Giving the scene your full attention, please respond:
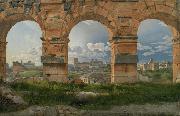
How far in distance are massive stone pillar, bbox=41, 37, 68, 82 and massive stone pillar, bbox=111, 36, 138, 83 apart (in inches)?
86.1

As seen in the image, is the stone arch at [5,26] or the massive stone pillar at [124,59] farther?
the stone arch at [5,26]

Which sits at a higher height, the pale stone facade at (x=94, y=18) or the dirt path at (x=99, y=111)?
the pale stone facade at (x=94, y=18)

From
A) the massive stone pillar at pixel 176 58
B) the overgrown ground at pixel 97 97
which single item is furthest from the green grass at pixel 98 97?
the massive stone pillar at pixel 176 58

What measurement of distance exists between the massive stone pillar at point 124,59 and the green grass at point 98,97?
2.46 meters

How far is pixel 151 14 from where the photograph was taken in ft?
58.2

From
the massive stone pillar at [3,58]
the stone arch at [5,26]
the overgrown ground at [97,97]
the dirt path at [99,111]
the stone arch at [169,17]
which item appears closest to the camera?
the dirt path at [99,111]

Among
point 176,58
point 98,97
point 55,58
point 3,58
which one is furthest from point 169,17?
point 3,58

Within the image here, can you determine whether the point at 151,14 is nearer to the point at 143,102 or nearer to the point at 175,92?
the point at 175,92

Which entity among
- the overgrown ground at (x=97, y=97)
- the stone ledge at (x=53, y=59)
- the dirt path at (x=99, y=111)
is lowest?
the dirt path at (x=99, y=111)

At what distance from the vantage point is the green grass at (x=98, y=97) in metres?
12.2

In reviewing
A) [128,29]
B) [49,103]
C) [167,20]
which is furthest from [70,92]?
[167,20]

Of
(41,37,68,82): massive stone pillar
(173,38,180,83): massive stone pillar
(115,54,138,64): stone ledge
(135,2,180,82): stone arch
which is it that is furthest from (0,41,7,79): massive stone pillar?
(173,38,180,83): massive stone pillar

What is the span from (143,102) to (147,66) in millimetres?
39557

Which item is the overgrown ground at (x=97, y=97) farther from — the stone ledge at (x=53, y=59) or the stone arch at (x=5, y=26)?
the stone arch at (x=5, y=26)
